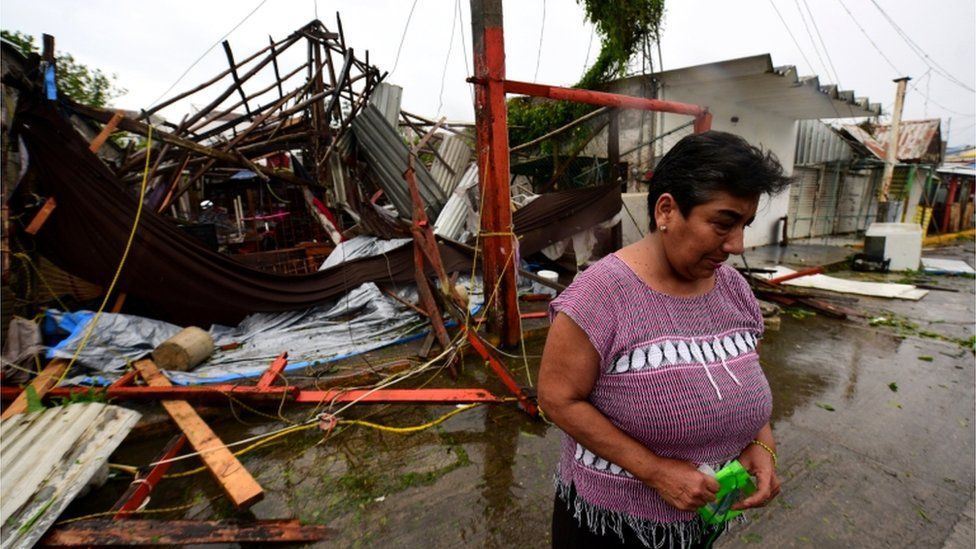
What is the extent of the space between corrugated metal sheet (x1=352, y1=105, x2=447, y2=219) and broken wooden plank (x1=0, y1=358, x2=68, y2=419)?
404 centimetres

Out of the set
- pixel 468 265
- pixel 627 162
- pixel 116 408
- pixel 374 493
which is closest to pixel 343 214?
pixel 468 265

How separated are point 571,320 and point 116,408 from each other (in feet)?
10.9

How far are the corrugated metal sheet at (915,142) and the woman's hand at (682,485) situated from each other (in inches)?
742

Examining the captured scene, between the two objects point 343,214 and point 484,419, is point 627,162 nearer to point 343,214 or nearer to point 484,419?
point 343,214

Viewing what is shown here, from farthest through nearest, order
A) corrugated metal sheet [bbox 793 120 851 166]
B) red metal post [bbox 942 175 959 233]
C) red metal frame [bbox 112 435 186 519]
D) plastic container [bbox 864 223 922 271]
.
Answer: red metal post [bbox 942 175 959 233] < corrugated metal sheet [bbox 793 120 851 166] < plastic container [bbox 864 223 922 271] < red metal frame [bbox 112 435 186 519]

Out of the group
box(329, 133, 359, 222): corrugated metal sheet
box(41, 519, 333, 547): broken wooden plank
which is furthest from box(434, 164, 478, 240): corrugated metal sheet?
box(41, 519, 333, 547): broken wooden plank

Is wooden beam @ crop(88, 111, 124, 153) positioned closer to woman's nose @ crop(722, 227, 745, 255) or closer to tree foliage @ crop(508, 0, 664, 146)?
woman's nose @ crop(722, 227, 745, 255)

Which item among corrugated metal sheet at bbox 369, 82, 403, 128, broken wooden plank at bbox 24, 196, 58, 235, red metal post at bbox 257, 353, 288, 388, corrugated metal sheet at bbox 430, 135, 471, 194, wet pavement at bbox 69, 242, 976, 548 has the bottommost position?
wet pavement at bbox 69, 242, 976, 548

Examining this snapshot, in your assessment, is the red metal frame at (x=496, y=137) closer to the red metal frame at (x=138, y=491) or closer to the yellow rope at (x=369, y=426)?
the yellow rope at (x=369, y=426)

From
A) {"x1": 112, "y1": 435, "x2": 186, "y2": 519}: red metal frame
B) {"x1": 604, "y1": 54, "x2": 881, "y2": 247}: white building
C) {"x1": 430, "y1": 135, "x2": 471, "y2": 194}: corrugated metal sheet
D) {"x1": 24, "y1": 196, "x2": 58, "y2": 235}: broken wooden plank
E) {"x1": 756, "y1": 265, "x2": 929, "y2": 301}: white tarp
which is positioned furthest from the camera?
{"x1": 604, "y1": 54, "x2": 881, "y2": 247}: white building

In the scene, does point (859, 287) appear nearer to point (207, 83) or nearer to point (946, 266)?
point (946, 266)

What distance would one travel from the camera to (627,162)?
353 inches

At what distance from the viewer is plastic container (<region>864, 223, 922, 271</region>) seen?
895 centimetres

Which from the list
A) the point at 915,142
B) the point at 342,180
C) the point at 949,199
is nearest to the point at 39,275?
the point at 342,180
